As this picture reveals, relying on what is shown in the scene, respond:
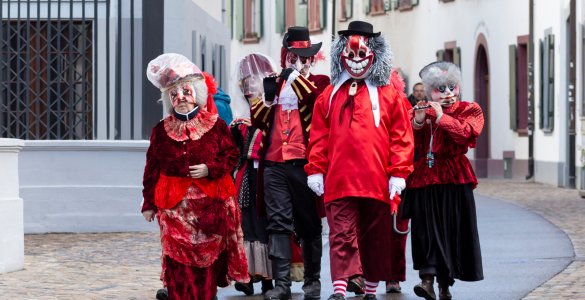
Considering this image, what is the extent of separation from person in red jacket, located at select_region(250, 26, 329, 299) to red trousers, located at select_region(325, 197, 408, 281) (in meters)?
0.64

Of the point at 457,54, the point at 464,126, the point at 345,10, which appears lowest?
the point at 464,126

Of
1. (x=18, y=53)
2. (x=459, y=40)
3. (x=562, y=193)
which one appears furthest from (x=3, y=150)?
(x=459, y=40)

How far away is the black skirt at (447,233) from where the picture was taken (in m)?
11.1

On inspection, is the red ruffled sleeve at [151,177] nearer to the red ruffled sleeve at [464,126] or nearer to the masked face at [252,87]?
the masked face at [252,87]

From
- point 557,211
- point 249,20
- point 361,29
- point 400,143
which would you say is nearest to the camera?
point 400,143

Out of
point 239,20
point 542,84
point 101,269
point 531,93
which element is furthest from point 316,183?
point 239,20

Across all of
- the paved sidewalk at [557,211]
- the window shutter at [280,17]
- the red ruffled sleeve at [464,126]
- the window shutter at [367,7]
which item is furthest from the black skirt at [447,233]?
the window shutter at [280,17]

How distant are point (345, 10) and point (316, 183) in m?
37.0

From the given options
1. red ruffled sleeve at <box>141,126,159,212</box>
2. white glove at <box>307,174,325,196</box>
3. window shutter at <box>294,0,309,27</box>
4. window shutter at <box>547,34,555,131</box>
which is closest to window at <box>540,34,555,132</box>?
window shutter at <box>547,34,555,131</box>

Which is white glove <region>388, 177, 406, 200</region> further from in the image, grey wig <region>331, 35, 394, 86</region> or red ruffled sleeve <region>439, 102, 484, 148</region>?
red ruffled sleeve <region>439, 102, 484, 148</region>

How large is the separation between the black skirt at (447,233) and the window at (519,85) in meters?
23.7

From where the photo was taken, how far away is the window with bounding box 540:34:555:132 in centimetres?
3145

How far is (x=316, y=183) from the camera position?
10.4 meters

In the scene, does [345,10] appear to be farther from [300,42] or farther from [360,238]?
[360,238]
